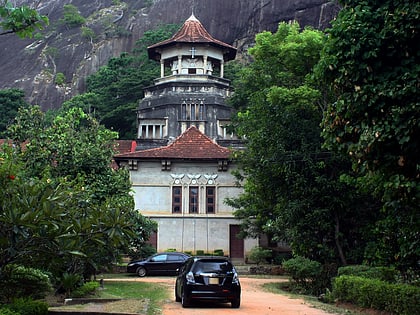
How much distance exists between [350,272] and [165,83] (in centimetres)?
3154

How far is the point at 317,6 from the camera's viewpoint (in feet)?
246

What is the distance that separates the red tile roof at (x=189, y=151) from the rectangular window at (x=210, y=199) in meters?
2.01

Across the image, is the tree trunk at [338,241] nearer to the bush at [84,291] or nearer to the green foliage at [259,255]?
the bush at [84,291]

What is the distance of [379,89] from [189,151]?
29.0 m

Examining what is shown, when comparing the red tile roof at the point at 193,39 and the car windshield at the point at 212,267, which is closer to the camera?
the car windshield at the point at 212,267

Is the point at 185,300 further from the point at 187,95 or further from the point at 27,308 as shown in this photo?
the point at 187,95

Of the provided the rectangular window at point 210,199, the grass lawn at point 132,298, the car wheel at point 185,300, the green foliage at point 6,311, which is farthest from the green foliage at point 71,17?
the green foliage at point 6,311

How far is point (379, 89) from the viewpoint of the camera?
35.8 ft

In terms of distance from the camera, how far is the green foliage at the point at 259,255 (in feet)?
120

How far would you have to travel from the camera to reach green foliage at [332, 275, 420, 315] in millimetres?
13367

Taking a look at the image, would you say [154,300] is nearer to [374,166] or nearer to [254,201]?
[374,166]

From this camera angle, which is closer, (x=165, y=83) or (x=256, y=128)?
(x=256, y=128)

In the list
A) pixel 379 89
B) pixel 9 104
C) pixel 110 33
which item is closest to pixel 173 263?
pixel 379 89

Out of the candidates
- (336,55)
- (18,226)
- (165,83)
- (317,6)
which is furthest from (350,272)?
(317,6)
